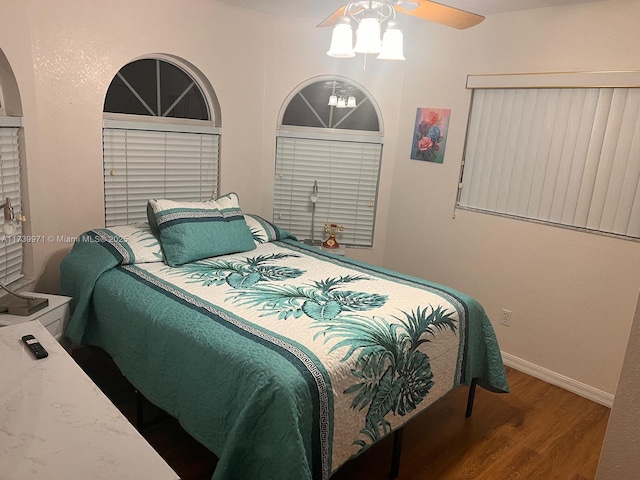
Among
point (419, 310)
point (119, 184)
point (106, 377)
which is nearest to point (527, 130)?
point (419, 310)

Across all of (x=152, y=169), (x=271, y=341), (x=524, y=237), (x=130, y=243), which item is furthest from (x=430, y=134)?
(x=271, y=341)

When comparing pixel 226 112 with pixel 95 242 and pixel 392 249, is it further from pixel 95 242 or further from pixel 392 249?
pixel 392 249

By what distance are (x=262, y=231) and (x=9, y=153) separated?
1584 millimetres

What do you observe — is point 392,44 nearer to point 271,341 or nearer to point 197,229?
point 271,341

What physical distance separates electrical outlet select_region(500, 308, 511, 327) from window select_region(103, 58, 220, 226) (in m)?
2.37

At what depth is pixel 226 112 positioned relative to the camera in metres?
3.69

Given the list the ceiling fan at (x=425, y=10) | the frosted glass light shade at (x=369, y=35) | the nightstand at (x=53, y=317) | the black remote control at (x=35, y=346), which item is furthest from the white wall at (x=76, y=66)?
the frosted glass light shade at (x=369, y=35)

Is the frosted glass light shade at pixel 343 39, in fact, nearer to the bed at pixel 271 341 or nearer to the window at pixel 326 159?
the bed at pixel 271 341

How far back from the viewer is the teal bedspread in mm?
1734

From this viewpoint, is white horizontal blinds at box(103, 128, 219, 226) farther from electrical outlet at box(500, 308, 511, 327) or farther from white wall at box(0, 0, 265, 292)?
electrical outlet at box(500, 308, 511, 327)

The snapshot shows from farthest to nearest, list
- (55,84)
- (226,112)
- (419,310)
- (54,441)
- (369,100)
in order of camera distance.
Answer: (369,100)
(226,112)
(55,84)
(419,310)
(54,441)

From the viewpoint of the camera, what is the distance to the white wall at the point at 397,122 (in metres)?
2.81

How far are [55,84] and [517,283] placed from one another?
3.23 meters

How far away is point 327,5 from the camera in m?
3.35
